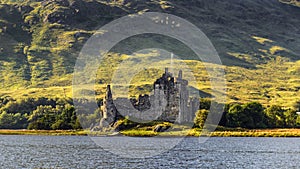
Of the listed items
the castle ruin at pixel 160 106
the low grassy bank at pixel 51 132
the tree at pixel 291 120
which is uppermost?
the castle ruin at pixel 160 106

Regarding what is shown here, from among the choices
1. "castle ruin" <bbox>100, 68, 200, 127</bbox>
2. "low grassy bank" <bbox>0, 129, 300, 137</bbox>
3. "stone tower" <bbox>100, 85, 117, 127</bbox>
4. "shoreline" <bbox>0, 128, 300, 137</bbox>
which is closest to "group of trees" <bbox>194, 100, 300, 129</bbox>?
"low grassy bank" <bbox>0, 129, 300, 137</bbox>

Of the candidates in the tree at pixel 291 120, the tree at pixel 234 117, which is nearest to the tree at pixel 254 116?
the tree at pixel 234 117

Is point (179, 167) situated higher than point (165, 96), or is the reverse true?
point (165, 96)

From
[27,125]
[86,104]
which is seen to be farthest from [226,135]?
[27,125]

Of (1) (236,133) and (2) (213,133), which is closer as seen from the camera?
(1) (236,133)

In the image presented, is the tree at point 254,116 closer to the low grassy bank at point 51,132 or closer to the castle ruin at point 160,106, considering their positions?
the castle ruin at point 160,106

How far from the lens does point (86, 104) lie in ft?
647

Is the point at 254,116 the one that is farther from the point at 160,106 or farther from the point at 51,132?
the point at 51,132

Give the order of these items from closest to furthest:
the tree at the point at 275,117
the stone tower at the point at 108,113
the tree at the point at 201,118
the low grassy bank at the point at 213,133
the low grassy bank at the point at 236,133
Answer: the low grassy bank at the point at 236,133
the low grassy bank at the point at 213,133
the tree at the point at 201,118
the tree at the point at 275,117
the stone tower at the point at 108,113

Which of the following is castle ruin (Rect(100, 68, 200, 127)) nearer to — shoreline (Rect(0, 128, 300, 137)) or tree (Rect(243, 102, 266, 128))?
shoreline (Rect(0, 128, 300, 137))

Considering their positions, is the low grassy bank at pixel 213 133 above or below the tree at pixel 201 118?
below

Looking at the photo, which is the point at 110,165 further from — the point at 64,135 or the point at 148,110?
the point at 148,110

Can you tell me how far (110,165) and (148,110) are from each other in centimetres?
10544

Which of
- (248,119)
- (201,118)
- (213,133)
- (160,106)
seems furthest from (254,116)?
(160,106)
